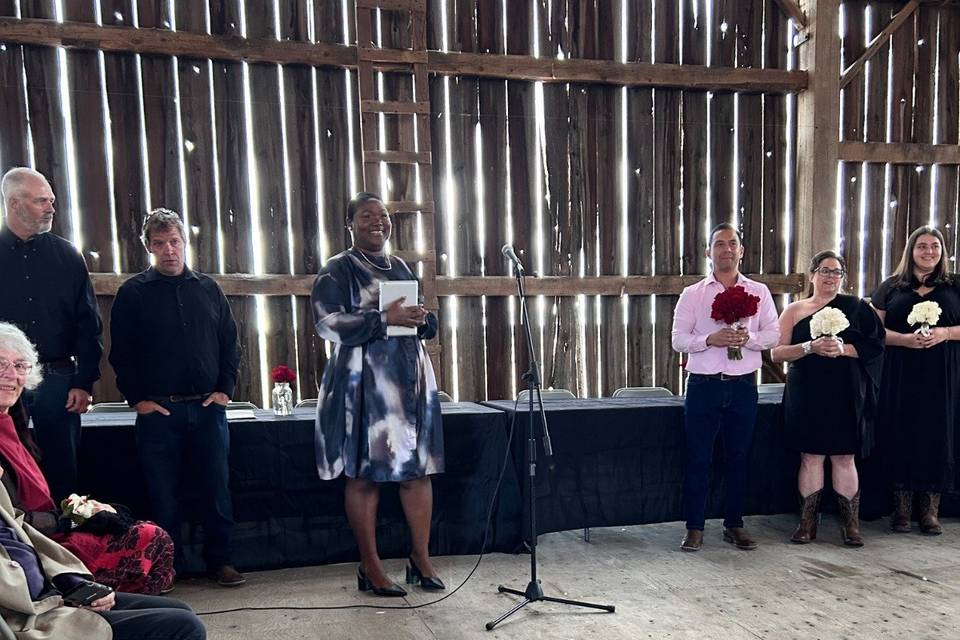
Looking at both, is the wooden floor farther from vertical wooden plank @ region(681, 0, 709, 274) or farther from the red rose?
vertical wooden plank @ region(681, 0, 709, 274)

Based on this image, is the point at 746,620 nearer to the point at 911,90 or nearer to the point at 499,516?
the point at 499,516

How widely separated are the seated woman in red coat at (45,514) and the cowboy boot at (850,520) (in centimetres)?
335

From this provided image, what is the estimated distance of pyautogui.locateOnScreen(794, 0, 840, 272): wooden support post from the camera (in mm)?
6000

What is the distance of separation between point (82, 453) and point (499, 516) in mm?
2015

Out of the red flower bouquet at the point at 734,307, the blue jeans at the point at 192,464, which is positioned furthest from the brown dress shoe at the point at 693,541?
the blue jeans at the point at 192,464

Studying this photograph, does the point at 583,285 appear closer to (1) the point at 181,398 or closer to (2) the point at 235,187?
(2) the point at 235,187

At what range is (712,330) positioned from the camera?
11.6 feet

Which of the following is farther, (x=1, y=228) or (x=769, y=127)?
(x=769, y=127)

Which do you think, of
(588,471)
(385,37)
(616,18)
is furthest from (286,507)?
(616,18)

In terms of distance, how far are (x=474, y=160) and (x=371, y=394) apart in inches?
127

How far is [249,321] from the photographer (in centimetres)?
520

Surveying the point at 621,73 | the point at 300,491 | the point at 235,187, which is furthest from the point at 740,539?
the point at 235,187

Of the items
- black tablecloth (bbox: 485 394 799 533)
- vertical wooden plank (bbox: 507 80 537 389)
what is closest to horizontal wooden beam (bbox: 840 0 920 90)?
vertical wooden plank (bbox: 507 80 537 389)

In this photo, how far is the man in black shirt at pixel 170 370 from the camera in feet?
9.74
